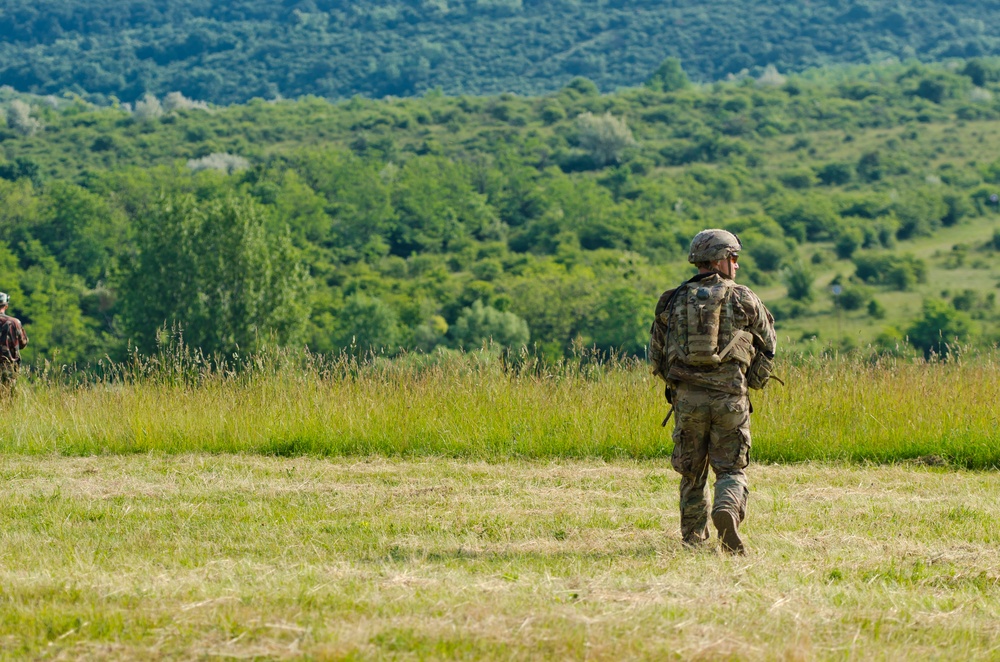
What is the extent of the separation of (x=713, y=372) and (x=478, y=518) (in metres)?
1.89

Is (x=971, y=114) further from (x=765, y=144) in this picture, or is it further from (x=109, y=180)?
(x=109, y=180)

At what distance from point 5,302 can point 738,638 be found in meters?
9.87

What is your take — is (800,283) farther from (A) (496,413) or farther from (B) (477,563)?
(B) (477,563)

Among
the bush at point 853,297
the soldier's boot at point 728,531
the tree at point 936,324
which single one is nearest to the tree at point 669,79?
the bush at point 853,297

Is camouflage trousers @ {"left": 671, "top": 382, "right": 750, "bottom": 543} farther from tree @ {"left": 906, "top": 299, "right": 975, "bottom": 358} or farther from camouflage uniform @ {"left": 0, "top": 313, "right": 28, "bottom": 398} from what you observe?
tree @ {"left": 906, "top": 299, "right": 975, "bottom": 358}

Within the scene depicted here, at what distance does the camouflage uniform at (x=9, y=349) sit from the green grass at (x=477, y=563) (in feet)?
8.59

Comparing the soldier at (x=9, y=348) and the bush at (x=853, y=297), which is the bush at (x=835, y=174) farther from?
the soldier at (x=9, y=348)

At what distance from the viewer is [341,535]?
23.1ft

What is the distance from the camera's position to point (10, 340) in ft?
40.1

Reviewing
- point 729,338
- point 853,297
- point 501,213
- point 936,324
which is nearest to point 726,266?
point 729,338

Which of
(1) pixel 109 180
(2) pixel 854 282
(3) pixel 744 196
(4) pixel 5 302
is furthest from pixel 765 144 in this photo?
(4) pixel 5 302

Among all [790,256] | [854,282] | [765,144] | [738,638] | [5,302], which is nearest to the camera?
[738,638]

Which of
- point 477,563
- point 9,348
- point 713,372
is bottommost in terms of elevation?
point 477,563

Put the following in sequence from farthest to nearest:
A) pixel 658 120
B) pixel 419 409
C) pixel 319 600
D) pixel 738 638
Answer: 1. pixel 658 120
2. pixel 419 409
3. pixel 319 600
4. pixel 738 638
